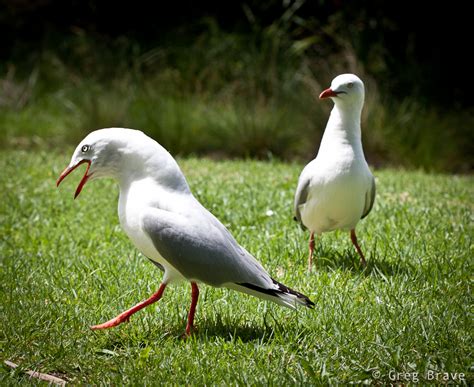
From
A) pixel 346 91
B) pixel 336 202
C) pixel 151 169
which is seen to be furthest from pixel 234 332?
pixel 346 91

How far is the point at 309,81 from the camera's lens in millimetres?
9641

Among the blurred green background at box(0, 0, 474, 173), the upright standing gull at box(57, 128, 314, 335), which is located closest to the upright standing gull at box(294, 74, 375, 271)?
the upright standing gull at box(57, 128, 314, 335)

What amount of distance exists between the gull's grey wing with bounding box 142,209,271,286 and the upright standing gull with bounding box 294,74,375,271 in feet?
3.64

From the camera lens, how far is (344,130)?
4.16m

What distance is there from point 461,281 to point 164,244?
194 centimetres

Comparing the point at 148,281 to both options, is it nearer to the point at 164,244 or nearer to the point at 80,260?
the point at 80,260

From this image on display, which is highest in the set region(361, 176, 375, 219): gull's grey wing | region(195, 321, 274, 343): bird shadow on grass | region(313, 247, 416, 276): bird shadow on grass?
region(361, 176, 375, 219): gull's grey wing

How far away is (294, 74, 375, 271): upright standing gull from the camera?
4.04 metres

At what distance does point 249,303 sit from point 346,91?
59.2 inches

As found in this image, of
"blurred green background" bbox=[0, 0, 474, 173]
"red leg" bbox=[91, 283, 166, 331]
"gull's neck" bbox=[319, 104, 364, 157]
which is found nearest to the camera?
"red leg" bbox=[91, 283, 166, 331]

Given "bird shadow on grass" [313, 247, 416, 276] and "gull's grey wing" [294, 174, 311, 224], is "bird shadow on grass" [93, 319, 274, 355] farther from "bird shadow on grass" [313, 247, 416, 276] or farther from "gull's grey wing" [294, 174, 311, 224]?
"gull's grey wing" [294, 174, 311, 224]

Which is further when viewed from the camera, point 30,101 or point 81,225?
Result: point 30,101

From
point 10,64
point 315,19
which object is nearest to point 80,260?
point 315,19

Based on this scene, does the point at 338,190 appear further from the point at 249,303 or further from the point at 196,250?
the point at 196,250
